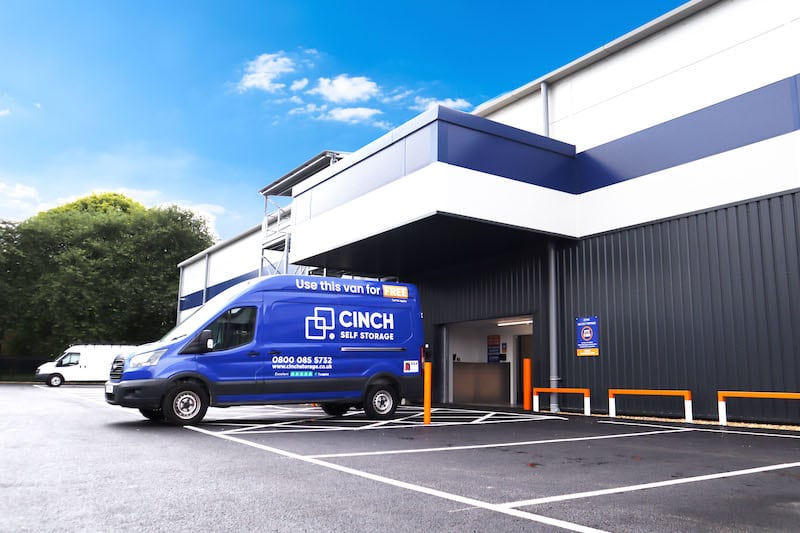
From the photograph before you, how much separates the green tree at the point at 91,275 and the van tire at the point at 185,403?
30.3 metres

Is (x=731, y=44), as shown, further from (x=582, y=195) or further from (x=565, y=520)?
(x=565, y=520)

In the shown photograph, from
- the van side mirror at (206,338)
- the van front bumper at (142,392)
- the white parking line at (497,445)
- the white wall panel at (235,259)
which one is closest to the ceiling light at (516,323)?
the white parking line at (497,445)

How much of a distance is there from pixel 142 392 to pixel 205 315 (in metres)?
1.58

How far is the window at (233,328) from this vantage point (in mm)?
10336

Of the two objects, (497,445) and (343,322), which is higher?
(343,322)

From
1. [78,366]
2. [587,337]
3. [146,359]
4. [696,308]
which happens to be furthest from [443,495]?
[78,366]

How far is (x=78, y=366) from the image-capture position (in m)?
31.3

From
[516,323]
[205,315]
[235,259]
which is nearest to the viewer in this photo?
[205,315]

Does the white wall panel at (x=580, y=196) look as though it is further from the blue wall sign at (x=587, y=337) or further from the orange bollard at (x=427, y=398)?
the orange bollard at (x=427, y=398)

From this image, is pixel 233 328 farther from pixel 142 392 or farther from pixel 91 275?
pixel 91 275

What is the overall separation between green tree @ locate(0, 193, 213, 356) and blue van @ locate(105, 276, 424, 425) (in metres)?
27.7

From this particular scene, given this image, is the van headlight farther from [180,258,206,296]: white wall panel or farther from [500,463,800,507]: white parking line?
[180,258,206,296]: white wall panel

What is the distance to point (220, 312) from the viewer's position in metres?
10.4

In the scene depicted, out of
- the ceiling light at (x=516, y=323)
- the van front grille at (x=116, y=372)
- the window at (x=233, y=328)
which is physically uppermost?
the ceiling light at (x=516, y=323)
